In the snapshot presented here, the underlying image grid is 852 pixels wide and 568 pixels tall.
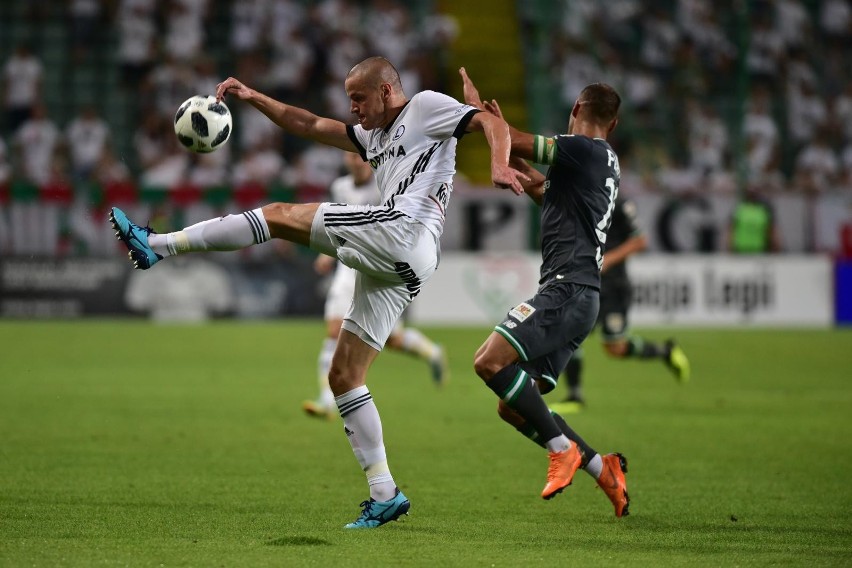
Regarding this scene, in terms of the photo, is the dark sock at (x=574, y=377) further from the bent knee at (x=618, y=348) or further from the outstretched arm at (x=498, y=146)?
the outstretched arm at (x=498, y=146)

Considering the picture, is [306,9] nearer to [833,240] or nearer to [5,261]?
[5,261]

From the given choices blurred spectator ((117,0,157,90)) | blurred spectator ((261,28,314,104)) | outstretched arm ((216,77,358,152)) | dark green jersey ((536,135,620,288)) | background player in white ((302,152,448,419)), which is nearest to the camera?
outstretched arm ((216,77,358,152))

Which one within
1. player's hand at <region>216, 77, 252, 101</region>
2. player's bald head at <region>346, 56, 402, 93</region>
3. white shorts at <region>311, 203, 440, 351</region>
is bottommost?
white shorts at <region>311, 203, 440, 351</region>

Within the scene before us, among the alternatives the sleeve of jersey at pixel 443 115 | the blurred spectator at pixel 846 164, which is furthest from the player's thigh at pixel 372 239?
the blurred spectator at pixel 846 164

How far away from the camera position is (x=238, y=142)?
23234 mm

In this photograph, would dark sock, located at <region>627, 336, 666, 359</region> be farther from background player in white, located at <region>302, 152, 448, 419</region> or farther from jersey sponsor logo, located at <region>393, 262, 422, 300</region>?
jersey sponsor logo, located at <region>393, 262, 422, 300</region>

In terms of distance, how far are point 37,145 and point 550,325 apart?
56.0ft

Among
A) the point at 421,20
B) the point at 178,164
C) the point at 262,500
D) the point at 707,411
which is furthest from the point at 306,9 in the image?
the point at 262,500

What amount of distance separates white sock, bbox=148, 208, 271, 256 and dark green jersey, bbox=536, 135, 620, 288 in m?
1.66

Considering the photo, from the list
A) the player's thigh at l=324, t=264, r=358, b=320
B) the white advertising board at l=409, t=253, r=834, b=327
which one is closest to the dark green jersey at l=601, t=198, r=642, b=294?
the player's thigh at l=324, t=264, r=358, b=320

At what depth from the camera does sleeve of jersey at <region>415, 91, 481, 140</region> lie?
252 inches

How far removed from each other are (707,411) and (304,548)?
6.82 metres

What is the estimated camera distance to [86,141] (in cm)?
2219

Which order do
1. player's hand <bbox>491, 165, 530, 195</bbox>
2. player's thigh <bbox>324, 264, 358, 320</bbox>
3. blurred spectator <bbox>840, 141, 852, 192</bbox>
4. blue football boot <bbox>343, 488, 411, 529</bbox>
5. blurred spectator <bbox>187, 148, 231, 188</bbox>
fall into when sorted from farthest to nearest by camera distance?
blurred spectator <bbox>840, 141, 852, 192</bbox>, blurred spectator <bbox>187, 148, 231, 188</bbox>, player's thigh <bbox>324, 264, 358, 320</bbox>, blue football boot <bbox>343, 488, 411, 529</bbox>, player's hand <bbox>491, 165, 530, 195</bbox>
